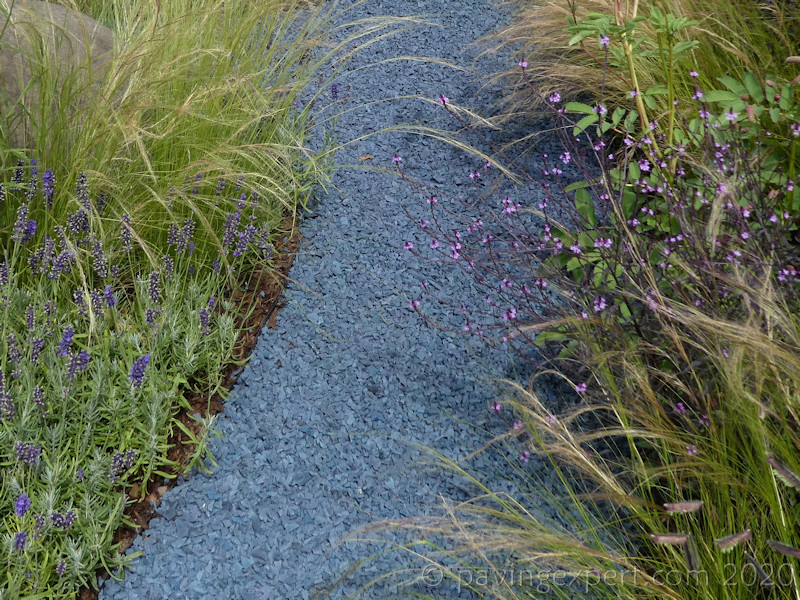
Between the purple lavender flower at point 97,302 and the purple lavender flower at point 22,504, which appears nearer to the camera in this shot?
the purple lavender flower at point 22,504

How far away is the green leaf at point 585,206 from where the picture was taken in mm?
2418

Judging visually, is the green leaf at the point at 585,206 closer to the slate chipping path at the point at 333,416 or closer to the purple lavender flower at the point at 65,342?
the slate chipping path at the point at 333,416

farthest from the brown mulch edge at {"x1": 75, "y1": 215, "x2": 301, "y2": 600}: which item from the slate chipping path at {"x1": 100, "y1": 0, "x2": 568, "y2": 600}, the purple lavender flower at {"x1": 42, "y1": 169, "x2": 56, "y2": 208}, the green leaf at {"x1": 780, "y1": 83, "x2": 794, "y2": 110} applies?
the green leaf at {"x1": 780, "y1": 83, "x2": 794, "y2": 110}

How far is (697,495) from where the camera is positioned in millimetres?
2020

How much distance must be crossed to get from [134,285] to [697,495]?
1.97 metres

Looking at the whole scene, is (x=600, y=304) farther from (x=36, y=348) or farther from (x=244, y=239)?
(x=36, y=348)

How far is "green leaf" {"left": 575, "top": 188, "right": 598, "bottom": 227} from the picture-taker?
2418 millimetres

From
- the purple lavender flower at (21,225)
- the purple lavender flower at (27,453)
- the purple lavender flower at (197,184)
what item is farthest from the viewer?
the purple lavender flower at (197,184)

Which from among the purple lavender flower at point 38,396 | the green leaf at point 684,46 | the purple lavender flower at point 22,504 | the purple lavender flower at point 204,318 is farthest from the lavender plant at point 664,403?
the purple lavender flower at point 38,396

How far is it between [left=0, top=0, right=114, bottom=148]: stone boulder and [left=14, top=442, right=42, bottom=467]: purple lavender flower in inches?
47.9

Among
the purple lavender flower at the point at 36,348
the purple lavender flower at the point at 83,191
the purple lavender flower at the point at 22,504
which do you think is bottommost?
the purple lavender flower at the point at 22,504

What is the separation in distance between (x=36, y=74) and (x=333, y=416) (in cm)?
174

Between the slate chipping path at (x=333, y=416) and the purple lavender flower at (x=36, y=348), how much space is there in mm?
607

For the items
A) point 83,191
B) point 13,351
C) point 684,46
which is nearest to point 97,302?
point 13,351
